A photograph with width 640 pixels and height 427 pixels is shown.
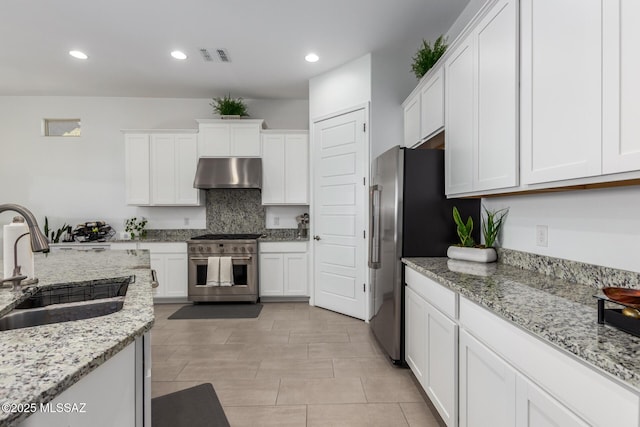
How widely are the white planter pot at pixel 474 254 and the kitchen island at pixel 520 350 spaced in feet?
0.21

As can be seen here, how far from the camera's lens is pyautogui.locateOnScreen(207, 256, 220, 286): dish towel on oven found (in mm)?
4191

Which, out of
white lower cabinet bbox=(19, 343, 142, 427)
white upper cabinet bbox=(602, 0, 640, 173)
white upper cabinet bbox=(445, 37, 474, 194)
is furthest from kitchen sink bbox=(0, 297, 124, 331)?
white upper cabinet bbox=(445, 37, 474, 194)

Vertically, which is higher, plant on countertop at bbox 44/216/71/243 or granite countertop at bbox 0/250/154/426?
plant on countertop at bbox 44/216/71/243

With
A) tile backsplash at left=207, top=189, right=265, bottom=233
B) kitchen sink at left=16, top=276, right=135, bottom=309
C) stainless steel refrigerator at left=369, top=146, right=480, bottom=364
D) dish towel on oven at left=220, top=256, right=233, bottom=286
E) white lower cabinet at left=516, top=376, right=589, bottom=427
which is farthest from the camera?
tile backsplash at left=207, top=189, right=265, bottom=233

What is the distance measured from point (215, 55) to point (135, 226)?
111 inches

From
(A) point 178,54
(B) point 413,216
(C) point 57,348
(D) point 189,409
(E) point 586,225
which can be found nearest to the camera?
(C) point 57,348

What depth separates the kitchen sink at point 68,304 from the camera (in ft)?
4.02

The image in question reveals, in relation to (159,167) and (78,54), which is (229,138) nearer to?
(159,167)

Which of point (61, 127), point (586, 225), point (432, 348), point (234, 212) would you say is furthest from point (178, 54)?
point (586, 225)

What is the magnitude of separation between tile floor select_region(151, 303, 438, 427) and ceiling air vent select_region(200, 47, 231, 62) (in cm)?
305

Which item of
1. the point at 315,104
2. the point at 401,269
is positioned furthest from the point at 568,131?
the point at 315,104

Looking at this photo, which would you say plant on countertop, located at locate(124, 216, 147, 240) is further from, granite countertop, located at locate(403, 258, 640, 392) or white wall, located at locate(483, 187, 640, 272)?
white wall, located at locate(483, 187, 640, 272)

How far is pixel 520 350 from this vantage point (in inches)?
43.2

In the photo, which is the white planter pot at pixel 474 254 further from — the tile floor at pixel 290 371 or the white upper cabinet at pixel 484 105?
the tile floor at pixel 290 371
